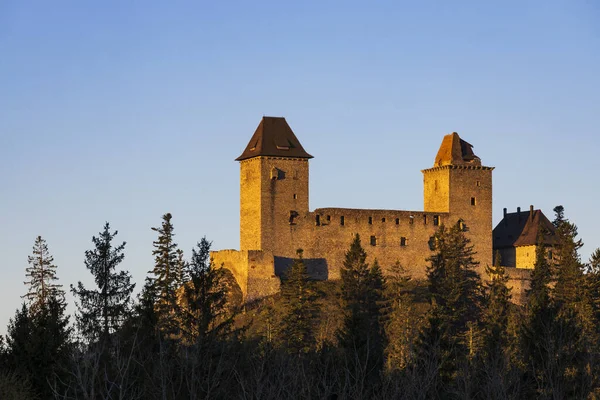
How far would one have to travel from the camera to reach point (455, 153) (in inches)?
3915

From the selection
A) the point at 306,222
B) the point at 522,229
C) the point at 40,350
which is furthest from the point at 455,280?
the point at 40,350

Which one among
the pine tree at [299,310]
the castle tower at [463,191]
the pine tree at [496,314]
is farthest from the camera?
the castle tower at [463,191]

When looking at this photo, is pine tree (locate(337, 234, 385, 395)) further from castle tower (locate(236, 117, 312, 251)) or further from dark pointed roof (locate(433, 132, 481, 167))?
dark pointed roof (locate(433, 132, 481, 167))

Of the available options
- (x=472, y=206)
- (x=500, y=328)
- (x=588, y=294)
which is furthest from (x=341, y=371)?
(x=472, y=206)

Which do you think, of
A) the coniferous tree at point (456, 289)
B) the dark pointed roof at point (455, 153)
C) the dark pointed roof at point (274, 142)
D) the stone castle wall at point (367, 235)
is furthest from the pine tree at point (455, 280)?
the dark pointed roof at point (274, 142)

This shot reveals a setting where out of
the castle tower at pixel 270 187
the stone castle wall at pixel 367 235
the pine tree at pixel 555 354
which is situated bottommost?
the pine tree at pixel 555 354

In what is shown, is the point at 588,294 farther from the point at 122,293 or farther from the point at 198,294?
the point at 198,294

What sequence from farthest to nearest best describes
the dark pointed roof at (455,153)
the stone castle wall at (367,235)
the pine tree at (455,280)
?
1. the dark pointed roof at (455,153)
2. the stone castle wall at (367,235)
3. the pine tree at (455,280)

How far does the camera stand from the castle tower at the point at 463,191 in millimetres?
97125

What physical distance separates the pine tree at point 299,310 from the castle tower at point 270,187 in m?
5.89

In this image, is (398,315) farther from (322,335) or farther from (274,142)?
(274,142)

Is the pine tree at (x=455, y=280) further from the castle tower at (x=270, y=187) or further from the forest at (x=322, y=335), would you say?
the castle tower at (x=270, y=187)

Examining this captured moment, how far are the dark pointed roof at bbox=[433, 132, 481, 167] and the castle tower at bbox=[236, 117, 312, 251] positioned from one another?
35.9 ft

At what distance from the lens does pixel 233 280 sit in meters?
90.4
